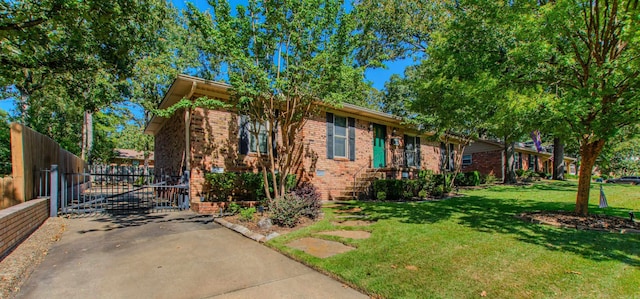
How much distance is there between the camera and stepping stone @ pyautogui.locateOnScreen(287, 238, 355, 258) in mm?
4680

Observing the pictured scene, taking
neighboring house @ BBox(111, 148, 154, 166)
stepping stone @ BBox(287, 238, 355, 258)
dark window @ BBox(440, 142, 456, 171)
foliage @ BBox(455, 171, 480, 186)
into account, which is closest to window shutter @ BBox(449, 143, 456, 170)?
dark window @ BBox(440, 142, 456, 171)

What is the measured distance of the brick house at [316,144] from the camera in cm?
874

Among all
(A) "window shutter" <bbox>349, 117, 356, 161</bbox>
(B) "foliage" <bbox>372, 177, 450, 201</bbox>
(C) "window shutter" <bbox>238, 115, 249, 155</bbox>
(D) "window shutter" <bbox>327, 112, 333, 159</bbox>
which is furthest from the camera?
(A) "window shutter" <bbox>349, 117, 356, 161</bbox>

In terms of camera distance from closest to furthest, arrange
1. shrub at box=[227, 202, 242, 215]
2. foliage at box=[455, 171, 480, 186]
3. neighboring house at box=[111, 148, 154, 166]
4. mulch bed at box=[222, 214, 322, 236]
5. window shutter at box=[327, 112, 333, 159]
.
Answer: mulch bed at box=[222, 214, 322, 236] < shrub at box=[227, 202, 242, 215] < window shutter at box=[327, 112, 333, 159] < foliage at box=[455, 171, 480, 186] < neighboring house at box=[111, 148, 154, 166]

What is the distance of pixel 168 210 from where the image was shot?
879 cm

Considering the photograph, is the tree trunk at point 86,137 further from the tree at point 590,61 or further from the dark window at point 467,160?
the dark window at point 467,160

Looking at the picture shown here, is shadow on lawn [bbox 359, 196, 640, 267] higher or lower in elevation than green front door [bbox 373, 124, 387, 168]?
lower

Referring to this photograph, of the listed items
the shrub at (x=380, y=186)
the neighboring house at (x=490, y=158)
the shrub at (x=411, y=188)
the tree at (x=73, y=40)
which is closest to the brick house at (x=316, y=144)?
the shrub at (x=380, y=186)

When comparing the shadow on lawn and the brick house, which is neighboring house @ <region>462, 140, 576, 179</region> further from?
the shadow on lawn

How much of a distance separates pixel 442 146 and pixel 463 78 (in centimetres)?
1182

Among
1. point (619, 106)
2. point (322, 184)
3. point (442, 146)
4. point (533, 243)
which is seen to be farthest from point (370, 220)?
point (442, 146)

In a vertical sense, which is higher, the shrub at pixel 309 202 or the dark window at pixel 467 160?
the dark window at pixel 467 160

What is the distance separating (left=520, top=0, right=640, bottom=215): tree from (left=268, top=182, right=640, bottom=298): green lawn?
2272 mm

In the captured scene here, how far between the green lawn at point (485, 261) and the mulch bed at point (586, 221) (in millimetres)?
417
